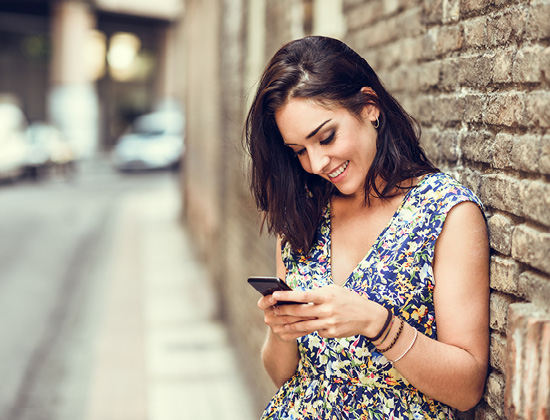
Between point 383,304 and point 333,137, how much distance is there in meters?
0.46

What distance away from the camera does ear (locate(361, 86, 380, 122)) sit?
82.9 inches

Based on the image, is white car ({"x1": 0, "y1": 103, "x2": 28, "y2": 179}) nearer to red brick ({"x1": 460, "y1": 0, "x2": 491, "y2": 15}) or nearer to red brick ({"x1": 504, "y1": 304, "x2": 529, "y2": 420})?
red brick ({"x1": 460, "y1": 0, "x2": 491, "y2": 15})

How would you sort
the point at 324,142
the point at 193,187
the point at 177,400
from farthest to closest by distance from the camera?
1. the point at 193,187
2. the point at 177,400
3. the point at 324,142

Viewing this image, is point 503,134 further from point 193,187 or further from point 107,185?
point 107,185

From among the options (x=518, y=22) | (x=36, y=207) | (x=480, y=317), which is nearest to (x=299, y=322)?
(x=480, y=317)

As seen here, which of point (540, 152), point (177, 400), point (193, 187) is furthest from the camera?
point (193, 187)

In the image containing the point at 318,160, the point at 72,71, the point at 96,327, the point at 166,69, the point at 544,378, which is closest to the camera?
the point at 544,378

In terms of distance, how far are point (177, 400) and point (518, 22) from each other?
14.7 feet

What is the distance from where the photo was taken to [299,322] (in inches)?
72.0

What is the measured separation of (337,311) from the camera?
1723mm

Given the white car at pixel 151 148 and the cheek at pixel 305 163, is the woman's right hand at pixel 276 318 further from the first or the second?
the white car at pixel 151 148

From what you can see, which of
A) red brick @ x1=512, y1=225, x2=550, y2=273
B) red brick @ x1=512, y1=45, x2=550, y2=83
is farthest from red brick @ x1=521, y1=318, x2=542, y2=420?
red brick @ x1=512, y1=45, x2=550, y2=83

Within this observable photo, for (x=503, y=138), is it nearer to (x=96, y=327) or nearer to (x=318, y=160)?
(x=318, y=160)

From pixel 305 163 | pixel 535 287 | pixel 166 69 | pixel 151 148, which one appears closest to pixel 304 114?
pixel 305 163
